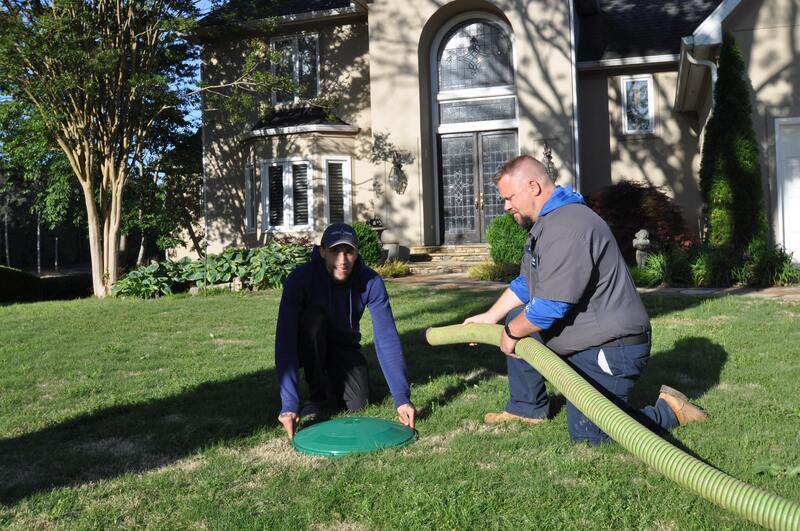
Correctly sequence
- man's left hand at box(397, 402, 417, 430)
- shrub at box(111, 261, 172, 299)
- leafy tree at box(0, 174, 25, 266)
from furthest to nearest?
leafy tree at box(0, 174, 25, 266)
shrub at box(111, 261, 172, 299)
man's left hand at box(397, 402, 417, 430)

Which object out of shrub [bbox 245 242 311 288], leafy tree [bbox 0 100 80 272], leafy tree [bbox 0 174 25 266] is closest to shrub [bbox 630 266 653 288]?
shrub [bbox 245 242 311 288]

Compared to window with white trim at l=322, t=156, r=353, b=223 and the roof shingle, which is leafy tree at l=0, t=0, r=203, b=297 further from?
the roof shingle

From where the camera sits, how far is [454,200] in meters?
17.9

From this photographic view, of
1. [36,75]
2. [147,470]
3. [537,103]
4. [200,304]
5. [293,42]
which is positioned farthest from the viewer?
[293,42]

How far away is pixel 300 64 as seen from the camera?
1928 cm

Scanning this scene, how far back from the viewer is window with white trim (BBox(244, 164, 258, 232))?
64.0 ft

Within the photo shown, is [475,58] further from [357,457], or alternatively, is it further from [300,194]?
[357,457]

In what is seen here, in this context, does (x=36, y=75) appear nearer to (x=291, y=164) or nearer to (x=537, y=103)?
(x=291, y=164)

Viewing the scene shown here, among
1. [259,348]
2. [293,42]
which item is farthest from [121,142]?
[259,348]

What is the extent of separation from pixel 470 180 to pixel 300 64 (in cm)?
549

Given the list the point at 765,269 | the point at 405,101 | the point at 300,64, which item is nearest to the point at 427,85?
the point at 405,101

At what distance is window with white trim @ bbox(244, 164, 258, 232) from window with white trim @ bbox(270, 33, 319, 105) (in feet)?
6.41

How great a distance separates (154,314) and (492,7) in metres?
11.0

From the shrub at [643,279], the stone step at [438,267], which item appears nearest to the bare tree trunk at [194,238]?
the stone step at [438,267]
